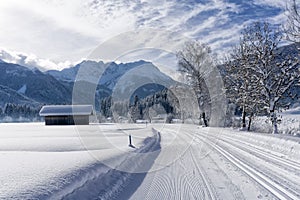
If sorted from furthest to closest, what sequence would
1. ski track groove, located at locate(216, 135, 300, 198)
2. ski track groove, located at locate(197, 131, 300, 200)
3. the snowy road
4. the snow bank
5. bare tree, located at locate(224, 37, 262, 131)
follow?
1. bare tree, located at locate(224, 37, 262, 131)
2. ski track groove, located at locate(216, 135, 300, 198)
3. the snowy road
4. ski track groove, located at locate(197, 131, 300, 200)
5. the snow bank

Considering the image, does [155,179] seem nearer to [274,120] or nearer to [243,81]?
[274,120]

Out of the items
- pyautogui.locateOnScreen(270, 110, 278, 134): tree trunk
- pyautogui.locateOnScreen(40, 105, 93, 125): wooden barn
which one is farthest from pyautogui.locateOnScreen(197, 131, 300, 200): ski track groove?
pyautogui.locateOnScreen(40, 105, 93, 125): wooden barn

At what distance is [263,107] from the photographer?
28656 millimetres

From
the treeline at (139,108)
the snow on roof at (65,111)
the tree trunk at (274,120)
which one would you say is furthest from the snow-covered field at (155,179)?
the treeline at (139,108)

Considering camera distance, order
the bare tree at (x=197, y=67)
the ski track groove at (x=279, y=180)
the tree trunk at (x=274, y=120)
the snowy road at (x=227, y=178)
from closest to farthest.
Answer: the snowy road at (x=227, y=178) → the ski track groove at (x=279, y=180) → the tree trunk at (x=274, y=120) → the bare tree at (x=197, y=67)

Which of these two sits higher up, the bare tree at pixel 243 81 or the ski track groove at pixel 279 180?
the bare tree at pixel 243 81

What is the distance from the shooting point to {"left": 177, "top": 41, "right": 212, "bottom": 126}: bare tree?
45.9m

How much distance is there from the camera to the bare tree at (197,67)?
4594 cm

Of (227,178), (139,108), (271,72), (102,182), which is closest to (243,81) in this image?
(271,72)

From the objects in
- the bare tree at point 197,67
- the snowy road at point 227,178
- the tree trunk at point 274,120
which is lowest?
the snowy road at point 227,178

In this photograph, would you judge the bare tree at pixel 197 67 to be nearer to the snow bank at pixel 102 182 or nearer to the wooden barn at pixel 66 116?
the wooden barn at pixel 66 116

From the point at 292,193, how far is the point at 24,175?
693 centimetres

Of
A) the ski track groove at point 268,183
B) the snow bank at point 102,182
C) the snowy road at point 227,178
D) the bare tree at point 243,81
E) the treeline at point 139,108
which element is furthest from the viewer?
the treeline at point 139,108

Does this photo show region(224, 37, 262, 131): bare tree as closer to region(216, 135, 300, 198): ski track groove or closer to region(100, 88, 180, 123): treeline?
region(216, 135, 300, 198): ski track groove
